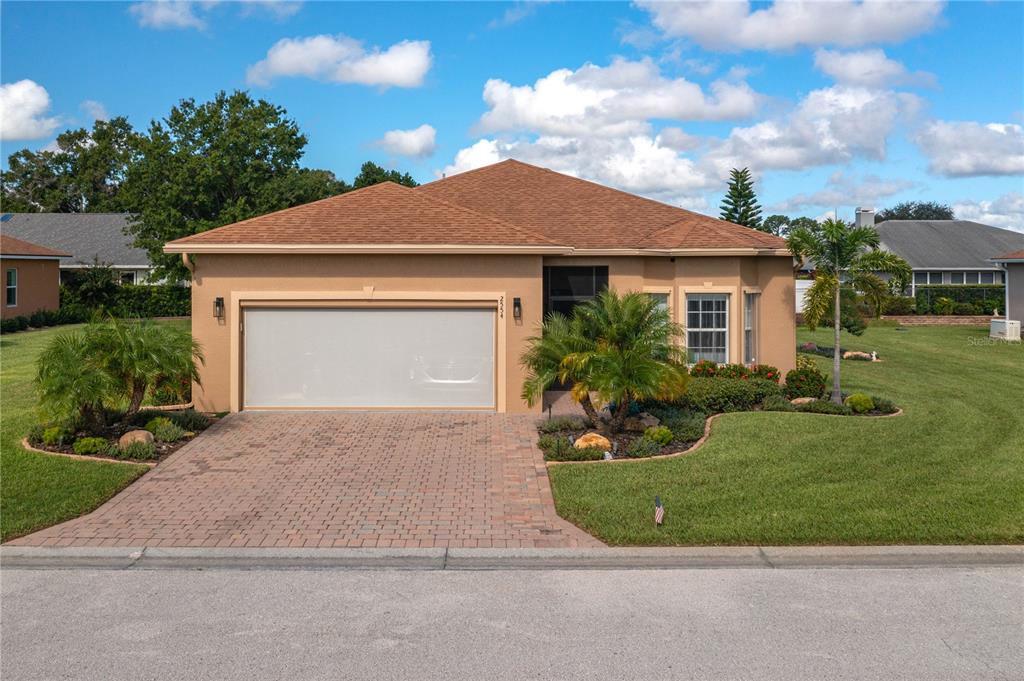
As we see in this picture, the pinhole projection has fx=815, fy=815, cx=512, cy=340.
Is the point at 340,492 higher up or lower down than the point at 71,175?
lower down

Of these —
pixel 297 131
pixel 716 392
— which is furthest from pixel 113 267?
pixel 716 392

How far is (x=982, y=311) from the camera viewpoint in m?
39.0

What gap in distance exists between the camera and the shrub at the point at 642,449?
39.9ft

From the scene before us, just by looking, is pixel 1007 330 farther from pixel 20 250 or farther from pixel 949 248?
pixel 20 250

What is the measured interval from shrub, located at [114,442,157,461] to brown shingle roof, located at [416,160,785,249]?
366 inches

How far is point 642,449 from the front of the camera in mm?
12266

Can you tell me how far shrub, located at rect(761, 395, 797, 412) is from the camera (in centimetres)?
Answer: 1525

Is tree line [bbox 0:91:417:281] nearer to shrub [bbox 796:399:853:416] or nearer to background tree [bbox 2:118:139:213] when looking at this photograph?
shrub [bbox 796:399:853:416]

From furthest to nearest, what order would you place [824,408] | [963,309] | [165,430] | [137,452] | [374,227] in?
[963,309] → [374,227] → [824,408] → [165,430] → [137,452]

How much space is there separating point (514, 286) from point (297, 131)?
21818 millimetres

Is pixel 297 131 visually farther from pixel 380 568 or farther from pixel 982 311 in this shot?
pixel 982 311

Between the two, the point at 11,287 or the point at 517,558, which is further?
the point at 11,287

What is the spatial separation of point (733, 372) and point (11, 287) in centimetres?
2898

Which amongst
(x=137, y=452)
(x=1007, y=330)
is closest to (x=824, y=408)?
(x=137, y=452)
